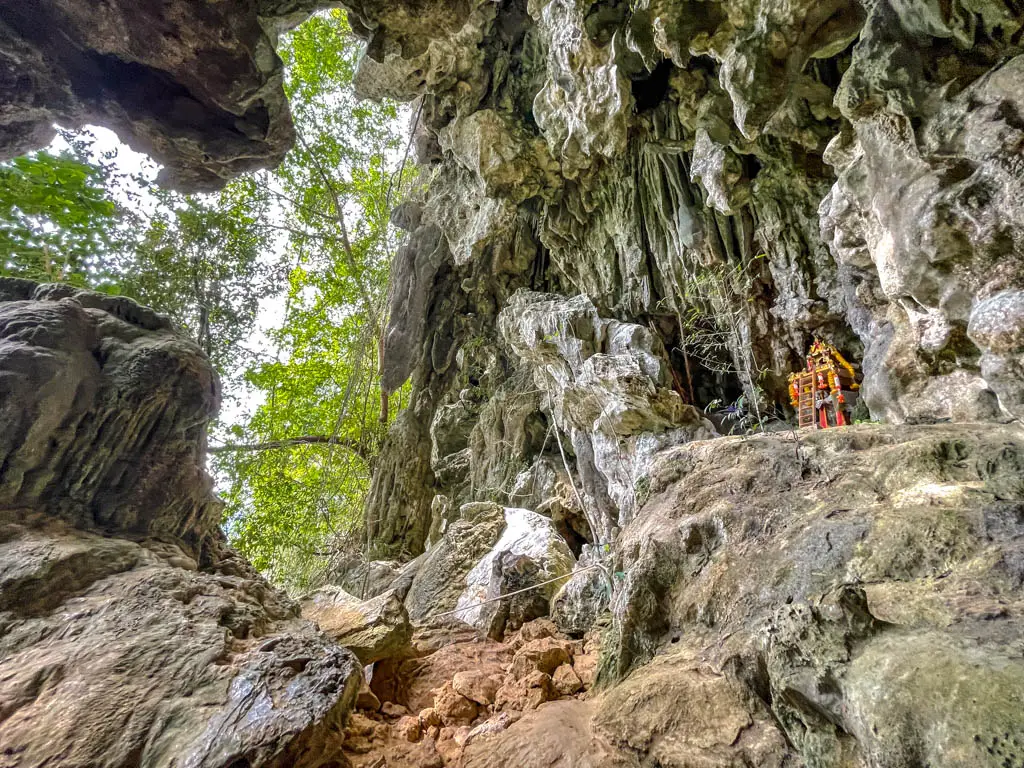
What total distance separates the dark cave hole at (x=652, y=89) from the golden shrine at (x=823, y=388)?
177 inches

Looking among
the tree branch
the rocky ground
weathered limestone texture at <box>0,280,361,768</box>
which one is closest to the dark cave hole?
the tree branch

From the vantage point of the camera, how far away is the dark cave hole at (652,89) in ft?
23.1

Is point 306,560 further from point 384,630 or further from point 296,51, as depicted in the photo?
point 296,51

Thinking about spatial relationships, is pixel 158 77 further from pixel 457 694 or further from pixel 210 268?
pixel 457 694

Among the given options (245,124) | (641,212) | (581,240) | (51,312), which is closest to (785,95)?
(641,212)

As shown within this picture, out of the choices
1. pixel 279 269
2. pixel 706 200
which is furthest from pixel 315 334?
pixel 706 200

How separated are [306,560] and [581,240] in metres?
7.47

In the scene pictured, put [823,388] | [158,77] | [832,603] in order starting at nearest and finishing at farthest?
[832,603]
[158,77]
[823,388]

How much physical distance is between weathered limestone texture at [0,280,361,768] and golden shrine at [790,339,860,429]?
5.88m

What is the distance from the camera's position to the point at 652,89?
7246 millimetres

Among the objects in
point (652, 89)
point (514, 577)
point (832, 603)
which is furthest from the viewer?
point (652, 89)

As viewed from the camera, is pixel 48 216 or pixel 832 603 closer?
pixel 832 603

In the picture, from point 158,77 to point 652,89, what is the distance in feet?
21.5

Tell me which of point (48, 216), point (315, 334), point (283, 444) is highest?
point (315, 334)
